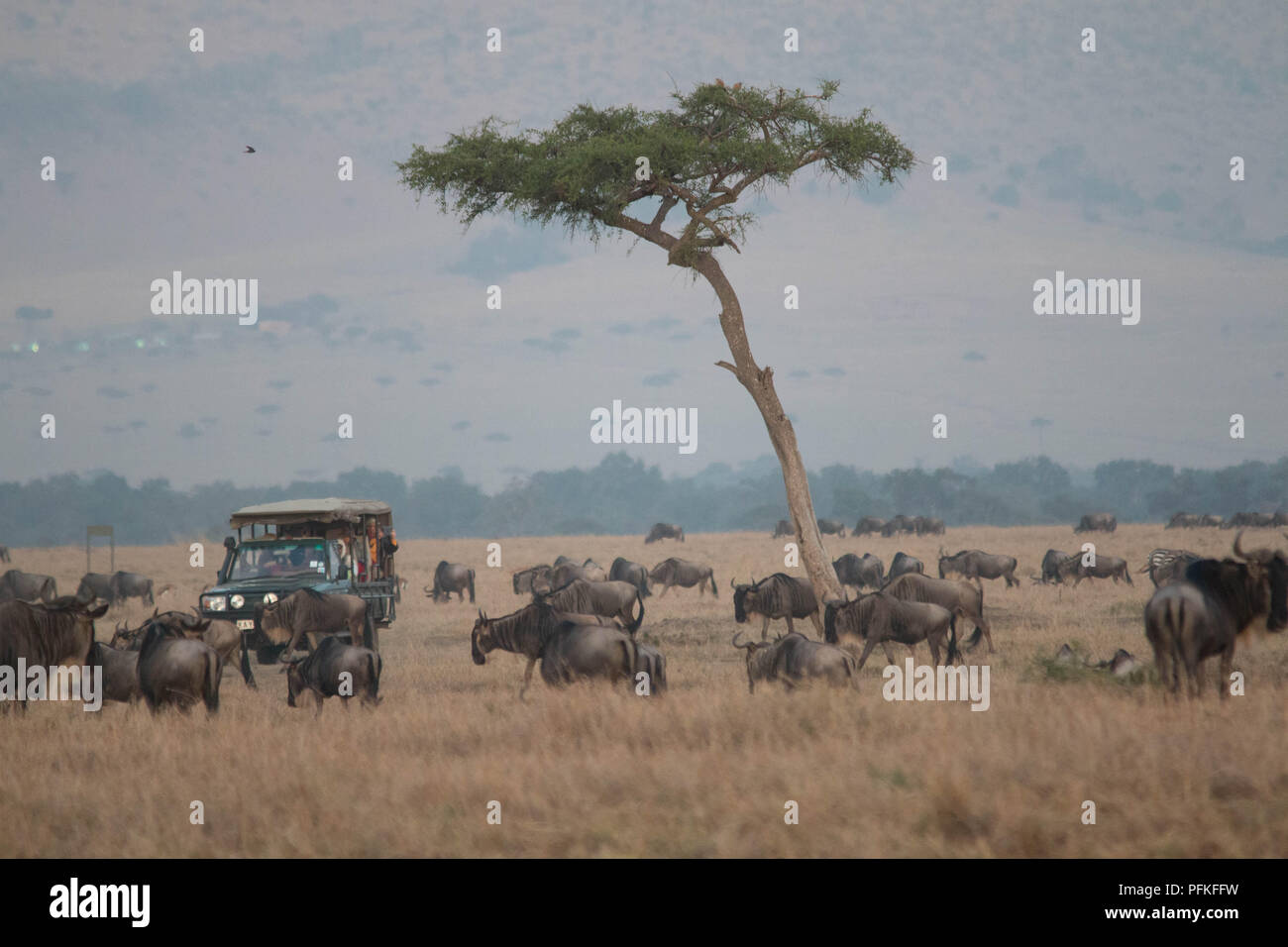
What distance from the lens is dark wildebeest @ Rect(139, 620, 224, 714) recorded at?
11.3 metres

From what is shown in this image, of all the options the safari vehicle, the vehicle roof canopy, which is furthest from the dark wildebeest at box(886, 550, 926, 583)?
the vehicle roof canopy

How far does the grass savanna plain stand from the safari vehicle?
112 inches

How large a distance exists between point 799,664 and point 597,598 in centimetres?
626

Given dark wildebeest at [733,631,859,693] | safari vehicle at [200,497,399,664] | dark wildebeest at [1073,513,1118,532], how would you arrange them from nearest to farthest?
dark wildebeest at [733,631,859,693], safari vehicle at [200,497,399,664], dark wildebeest at [1073,513,1118,532]

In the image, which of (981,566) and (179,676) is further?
(981,566)

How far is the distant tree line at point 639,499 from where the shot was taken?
12244 centimetres

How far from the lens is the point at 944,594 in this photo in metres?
16.0

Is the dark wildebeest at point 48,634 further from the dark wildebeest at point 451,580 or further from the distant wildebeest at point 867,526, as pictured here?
the distant wildebeest at point 867,526

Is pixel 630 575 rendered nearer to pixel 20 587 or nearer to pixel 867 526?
pixel 20 587

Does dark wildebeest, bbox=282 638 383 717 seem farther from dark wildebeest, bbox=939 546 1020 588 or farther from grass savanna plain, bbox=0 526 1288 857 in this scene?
dark wildebeest, bbox=939 546 1020 588

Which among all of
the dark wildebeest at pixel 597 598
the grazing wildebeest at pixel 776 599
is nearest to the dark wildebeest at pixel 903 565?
the grazing wildebeest at pixel 776 599

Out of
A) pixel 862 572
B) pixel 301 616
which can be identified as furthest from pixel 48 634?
pixel 862 572

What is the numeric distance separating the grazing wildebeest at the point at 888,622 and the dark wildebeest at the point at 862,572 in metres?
13.1
